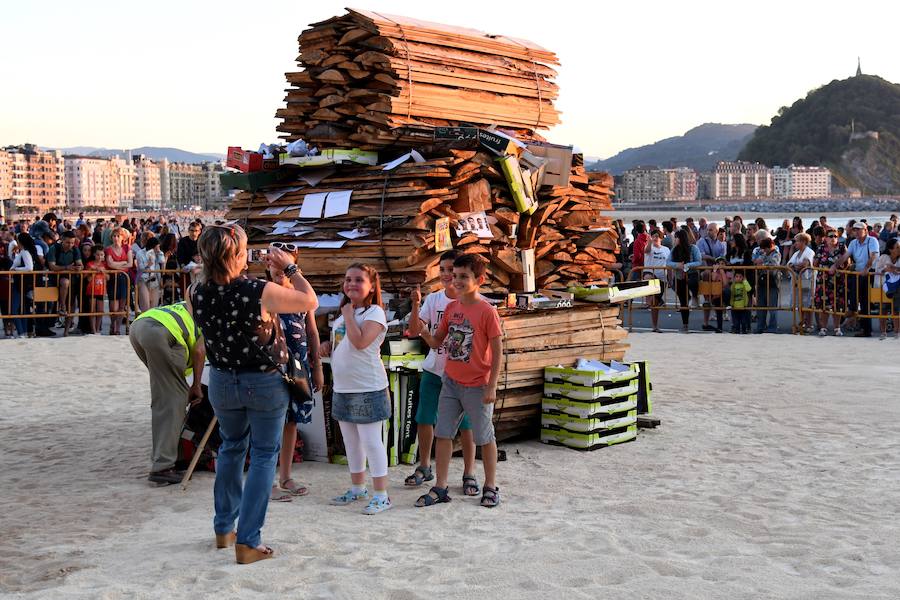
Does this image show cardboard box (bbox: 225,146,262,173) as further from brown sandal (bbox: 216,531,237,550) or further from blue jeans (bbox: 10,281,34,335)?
blue jeans (bbox: 10,281,34,335)

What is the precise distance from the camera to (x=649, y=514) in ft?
21.8

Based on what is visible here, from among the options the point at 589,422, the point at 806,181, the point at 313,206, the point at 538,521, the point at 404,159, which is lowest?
the point at 538,521

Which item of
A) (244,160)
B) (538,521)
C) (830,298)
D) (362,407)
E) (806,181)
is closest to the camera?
(538,521)

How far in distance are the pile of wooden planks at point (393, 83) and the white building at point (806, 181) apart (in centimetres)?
18552

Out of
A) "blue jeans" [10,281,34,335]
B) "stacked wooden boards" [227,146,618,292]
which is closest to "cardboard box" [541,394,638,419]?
"stacked wooden boards" [227,146,618,292]

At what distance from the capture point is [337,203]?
909 centimetres

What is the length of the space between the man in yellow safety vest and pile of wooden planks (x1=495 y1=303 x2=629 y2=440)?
103 inches

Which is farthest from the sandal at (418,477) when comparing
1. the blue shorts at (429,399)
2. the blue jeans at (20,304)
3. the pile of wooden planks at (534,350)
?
the blue jeans at (20,304)

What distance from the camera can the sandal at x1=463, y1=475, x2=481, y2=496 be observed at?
7211mm

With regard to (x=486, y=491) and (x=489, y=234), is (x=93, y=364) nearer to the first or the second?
(x=489, y=234)

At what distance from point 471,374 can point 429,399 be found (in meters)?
0.80

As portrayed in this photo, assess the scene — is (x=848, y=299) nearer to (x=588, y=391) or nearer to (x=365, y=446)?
(x=588, y=391)

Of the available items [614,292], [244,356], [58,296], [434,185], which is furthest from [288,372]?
[58,296]

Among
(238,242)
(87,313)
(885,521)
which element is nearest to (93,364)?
(87,313)
